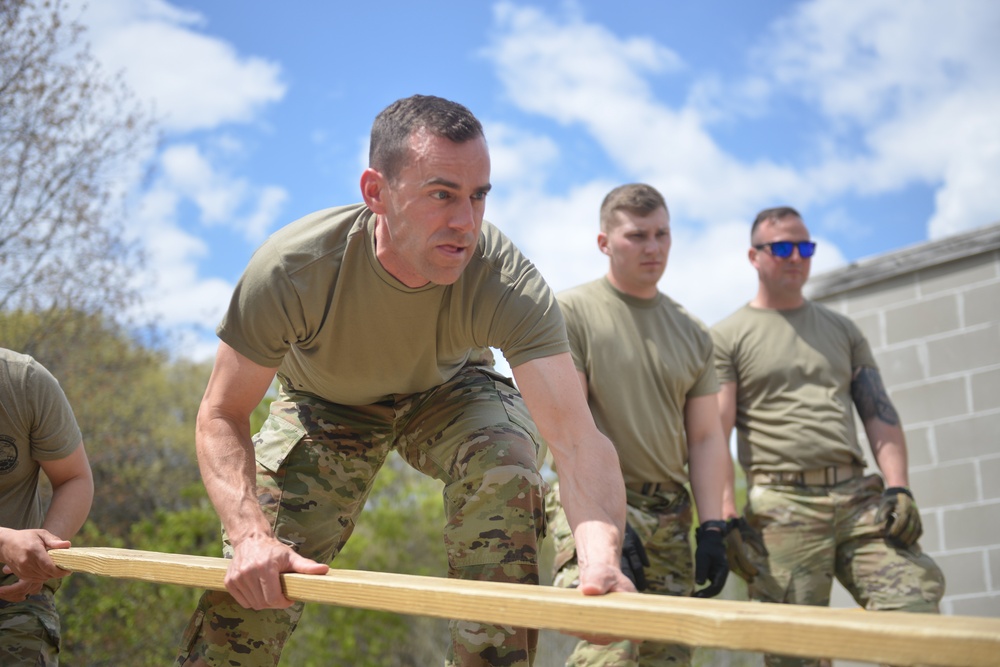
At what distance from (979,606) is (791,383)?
8.07 ft

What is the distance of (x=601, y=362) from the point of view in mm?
4613

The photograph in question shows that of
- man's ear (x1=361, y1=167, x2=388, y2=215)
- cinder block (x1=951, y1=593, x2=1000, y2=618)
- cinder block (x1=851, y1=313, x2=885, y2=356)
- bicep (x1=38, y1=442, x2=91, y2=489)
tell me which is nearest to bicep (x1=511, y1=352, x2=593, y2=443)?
man's ear (x1=361, y1=167, x2=388, y2=215)

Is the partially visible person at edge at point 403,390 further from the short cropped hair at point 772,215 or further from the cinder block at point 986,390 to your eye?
the cinder block at point 986,390

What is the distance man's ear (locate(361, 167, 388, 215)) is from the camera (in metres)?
3.14

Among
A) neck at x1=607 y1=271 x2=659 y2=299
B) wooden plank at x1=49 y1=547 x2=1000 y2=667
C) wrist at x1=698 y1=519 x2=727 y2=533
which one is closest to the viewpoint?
wooden plank at x1=49 y1=547 x2=1000 y2=667

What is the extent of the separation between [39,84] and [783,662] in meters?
8.71

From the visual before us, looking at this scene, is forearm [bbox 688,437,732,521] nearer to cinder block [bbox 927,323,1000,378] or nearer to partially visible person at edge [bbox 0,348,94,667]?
partially visible person at edge [bbox 0,348,94,667]

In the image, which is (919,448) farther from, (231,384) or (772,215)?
(231,384)

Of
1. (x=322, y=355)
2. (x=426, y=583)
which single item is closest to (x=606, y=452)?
(x=426, y=583)

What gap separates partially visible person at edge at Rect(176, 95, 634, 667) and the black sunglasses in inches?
101

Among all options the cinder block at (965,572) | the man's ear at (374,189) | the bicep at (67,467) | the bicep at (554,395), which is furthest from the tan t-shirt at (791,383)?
the bicep at (67,467)

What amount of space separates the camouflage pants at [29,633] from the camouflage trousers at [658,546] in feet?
6.22

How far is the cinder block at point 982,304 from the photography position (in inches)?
269

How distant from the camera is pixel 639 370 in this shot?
4652 mm
